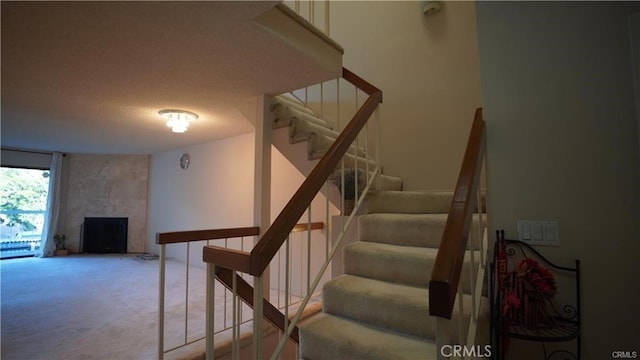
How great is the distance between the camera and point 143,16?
1554 millimetres

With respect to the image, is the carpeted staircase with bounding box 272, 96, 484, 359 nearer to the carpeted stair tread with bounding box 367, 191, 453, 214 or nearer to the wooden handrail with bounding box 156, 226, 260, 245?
the carpeted stair tread with bounding box 367, 191, 453, 214

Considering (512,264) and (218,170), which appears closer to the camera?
(512,264)

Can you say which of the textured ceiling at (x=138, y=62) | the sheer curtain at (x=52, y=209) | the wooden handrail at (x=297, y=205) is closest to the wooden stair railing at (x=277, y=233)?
the wooden handrail at (x=297, y=205)

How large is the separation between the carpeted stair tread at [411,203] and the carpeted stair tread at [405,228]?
0.08 m

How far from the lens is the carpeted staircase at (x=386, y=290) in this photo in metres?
1.52

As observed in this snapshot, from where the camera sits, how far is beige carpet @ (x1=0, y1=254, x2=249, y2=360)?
7.78ft

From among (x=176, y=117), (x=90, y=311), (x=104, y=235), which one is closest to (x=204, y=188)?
(x=176, y=117)

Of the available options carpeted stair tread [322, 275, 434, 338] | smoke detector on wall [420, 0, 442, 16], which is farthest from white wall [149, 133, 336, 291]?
smoke detector on wall [420, 0, 442, 16]

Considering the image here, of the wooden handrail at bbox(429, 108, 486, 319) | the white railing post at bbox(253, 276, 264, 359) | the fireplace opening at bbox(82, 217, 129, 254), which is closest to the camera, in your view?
the wooden handrail at bbox(429, 108, 486, 319)

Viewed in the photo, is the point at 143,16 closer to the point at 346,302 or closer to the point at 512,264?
the point at 346,302

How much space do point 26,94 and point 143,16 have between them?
6.93 ft

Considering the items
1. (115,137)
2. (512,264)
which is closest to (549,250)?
(512,264)

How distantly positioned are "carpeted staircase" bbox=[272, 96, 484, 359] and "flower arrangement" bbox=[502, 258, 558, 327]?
0.23 m

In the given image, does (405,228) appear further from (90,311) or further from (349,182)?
(90,311)
